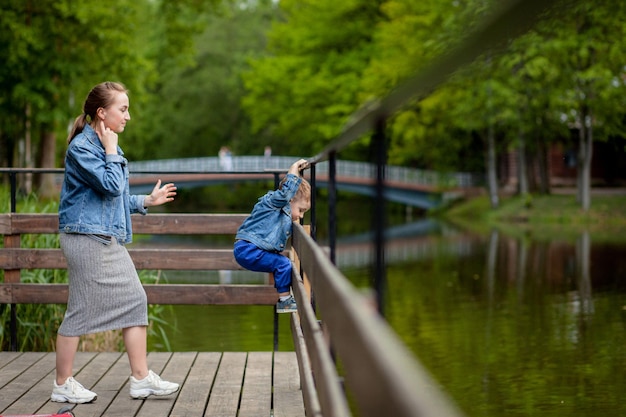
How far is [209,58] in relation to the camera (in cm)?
4991

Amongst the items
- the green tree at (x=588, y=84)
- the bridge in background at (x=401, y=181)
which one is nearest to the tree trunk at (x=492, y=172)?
the bridge in background at (x=401, y=181)

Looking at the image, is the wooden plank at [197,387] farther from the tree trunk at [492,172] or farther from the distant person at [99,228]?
the tree trunk at [492,172]

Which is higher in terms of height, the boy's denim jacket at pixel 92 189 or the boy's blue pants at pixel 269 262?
Answer: the boy's denim jacket at pixel 92 189

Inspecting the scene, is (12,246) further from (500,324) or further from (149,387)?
(500,324)

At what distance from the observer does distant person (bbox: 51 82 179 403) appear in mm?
4500

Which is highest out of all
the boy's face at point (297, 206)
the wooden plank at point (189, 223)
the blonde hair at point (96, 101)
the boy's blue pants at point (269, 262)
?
the blonde hair at point (96, 101)

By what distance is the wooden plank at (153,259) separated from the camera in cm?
653

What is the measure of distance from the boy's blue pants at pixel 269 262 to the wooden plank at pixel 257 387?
1.73 ft

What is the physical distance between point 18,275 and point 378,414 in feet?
18.5

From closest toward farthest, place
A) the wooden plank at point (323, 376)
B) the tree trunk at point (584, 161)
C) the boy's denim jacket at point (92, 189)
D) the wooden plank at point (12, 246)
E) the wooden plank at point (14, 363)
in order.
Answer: the wooden plank at point (323, 376), the boy's denim jacket at point (92, 189), the wooden plank at point (14, 363), the wooden plank at point (12, 246), the tree trunk at point (584, 161)

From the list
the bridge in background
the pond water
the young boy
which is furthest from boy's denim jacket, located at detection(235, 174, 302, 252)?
the bridge in background

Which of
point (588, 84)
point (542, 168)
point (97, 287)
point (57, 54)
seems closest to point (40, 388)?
point (97, 287)

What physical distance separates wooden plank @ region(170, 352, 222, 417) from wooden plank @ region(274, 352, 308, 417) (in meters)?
0.33

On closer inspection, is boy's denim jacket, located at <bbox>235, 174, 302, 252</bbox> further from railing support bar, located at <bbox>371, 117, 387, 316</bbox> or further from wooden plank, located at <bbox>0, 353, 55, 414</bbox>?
railing support bar, located at <bbox>371, 117, 387, 316</bbox>
